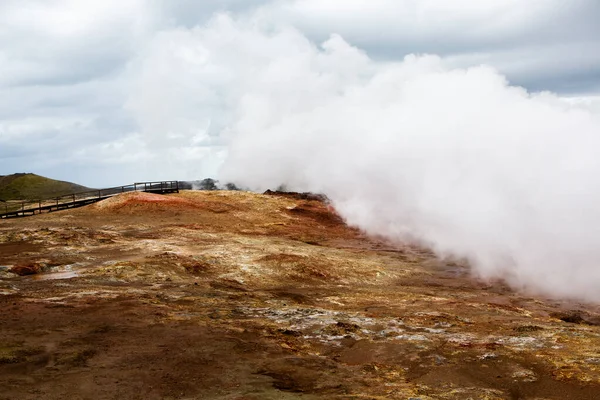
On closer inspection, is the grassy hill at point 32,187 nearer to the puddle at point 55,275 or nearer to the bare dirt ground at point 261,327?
the bare dirt ground at point 261,327

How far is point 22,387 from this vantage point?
30.9 feet

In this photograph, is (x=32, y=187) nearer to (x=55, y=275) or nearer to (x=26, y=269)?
(x=26, y=269)

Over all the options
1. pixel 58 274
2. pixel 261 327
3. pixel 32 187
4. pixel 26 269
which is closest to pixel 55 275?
pixel 58 274

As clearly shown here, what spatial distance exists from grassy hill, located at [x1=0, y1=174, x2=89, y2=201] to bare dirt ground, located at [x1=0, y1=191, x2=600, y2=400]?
66.4 metres

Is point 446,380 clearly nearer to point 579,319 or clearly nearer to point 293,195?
point 579,319

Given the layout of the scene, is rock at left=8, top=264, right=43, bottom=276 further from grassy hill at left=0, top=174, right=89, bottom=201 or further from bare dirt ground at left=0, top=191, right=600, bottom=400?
grassy hill at left=0, top=174, right=89, bottom=201

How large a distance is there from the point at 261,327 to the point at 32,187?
293ft

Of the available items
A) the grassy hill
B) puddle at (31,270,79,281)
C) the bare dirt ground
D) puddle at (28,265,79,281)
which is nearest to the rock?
the bare dirt ground

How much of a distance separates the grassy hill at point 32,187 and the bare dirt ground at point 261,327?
6641cm

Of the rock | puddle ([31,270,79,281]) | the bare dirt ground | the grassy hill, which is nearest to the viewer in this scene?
the bare dirt ground

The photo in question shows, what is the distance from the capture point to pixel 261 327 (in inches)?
543

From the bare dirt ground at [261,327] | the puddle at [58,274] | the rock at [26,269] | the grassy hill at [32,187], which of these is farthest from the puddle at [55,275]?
the grassy hill at [32,187]

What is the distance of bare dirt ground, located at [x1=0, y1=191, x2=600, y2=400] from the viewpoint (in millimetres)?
10086

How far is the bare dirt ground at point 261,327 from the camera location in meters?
10.1
